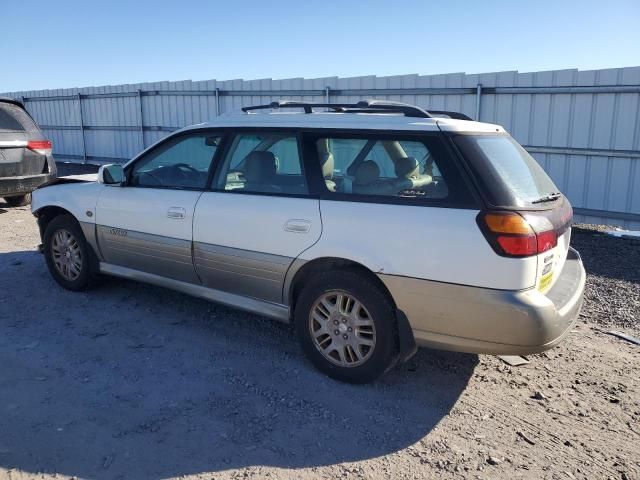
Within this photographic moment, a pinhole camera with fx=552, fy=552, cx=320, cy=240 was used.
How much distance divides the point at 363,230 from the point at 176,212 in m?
1.74

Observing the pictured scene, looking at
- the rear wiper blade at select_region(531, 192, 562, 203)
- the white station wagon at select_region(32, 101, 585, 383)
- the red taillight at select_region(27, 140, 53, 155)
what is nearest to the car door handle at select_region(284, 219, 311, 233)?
the white station wagon at select_region(32, 101, 585, 383)

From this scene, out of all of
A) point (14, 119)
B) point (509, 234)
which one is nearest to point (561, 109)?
point (509, 234)

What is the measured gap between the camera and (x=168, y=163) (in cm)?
478

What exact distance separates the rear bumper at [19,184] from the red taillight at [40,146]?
1.25 ft

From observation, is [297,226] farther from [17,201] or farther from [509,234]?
[17,201]

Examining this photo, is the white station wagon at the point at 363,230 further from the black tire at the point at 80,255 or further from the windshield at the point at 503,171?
the black tire at the point at 80,255

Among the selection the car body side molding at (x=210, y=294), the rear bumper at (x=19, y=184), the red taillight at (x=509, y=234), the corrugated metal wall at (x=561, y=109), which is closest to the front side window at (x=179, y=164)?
the car body side molding at (x=210, y=294)

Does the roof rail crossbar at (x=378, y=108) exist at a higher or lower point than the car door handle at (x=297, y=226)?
higher

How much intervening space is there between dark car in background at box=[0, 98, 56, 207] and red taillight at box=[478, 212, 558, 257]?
8.04 metres

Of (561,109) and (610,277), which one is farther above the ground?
(561,109)

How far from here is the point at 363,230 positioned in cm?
347

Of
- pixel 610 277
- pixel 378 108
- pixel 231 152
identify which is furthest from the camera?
pixel 610 277

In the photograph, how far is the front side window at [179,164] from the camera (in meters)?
4.47

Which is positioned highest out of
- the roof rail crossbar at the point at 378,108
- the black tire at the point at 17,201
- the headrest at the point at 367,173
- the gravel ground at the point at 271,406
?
the roof rail crossbar at the point at 378,108
